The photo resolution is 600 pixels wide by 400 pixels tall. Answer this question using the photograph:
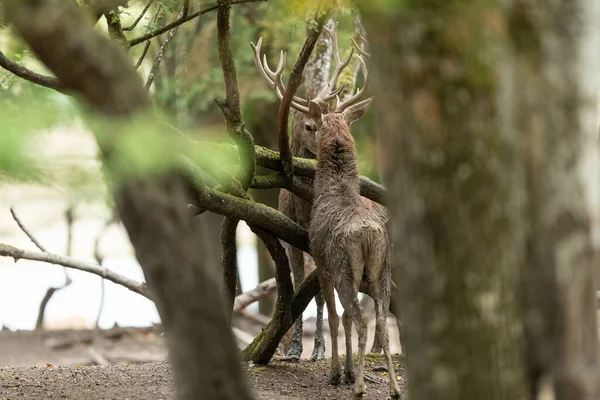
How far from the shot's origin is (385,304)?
701cm

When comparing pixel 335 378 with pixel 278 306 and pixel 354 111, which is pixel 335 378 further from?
pixel 354 111

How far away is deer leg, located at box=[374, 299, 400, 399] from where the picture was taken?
6.66 metres

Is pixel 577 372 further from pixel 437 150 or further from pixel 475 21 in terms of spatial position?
pixel 475 21

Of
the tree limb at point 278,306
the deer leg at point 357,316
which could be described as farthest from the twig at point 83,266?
the deer leg at point 357,316

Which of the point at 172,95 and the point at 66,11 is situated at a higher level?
the point at 172,95

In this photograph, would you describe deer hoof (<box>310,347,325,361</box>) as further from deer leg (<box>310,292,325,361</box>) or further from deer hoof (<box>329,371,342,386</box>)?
deer hoof (<box>329,371,342,386</box>)

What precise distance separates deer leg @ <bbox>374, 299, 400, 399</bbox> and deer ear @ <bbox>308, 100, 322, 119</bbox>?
91.8 inches

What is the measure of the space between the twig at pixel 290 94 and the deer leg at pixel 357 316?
1.40m

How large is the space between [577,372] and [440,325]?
26.8 inches

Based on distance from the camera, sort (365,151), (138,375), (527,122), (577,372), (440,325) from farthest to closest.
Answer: (365,151) < (138,375) < (527,122) < (577,372) < (440,325)

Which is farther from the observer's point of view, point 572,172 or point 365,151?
point 365,151

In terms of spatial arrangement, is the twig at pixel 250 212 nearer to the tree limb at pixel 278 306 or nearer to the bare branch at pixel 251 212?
the bare branch at pixel 251 212

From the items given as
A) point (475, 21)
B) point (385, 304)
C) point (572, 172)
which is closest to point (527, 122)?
point (572, 172)

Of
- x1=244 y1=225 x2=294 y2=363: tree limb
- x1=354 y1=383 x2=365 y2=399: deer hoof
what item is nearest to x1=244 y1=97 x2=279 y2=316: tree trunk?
x1=244 y1=225 x2=294 y2=363: tree limb
